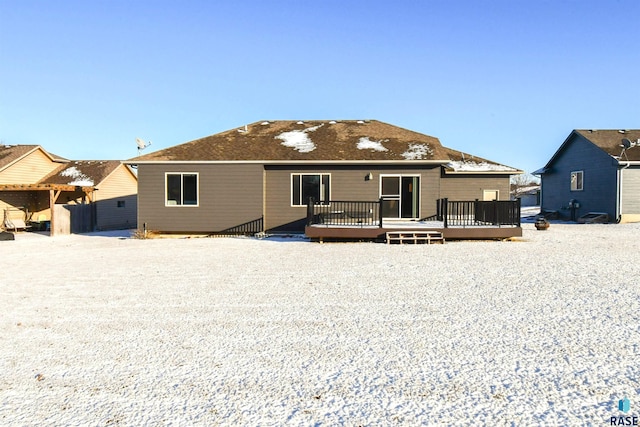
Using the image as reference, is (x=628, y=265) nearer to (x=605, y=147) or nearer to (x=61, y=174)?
(x=605, y=147)

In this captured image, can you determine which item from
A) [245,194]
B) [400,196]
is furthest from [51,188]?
[400,196]

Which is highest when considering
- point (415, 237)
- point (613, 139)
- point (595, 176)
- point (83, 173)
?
point (613, 139)

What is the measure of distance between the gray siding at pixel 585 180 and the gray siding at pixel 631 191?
1.35 ft

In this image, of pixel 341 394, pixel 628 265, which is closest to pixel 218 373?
Result: pixel 341 394

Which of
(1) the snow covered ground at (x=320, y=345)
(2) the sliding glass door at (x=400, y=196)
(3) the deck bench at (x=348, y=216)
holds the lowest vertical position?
(1) the snow covered ground at (x=320, y=345)

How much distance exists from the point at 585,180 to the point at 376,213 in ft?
45.4

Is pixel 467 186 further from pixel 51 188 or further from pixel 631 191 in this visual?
pixel 51 188

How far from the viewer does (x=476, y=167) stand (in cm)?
1661

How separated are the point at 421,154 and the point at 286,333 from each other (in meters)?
11.0

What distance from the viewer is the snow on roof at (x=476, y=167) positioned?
53.5 ft

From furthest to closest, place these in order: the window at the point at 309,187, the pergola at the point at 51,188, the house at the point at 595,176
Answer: the house at the point at 595,176 → the pergola at the point at 51,188 → the window at the point at 309,187

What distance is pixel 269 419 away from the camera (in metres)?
2.61

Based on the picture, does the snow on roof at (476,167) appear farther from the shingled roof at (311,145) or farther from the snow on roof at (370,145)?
the snow on roof at (370,145)

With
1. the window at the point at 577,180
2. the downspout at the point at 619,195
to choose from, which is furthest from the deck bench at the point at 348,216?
the window at the point at 577,180
